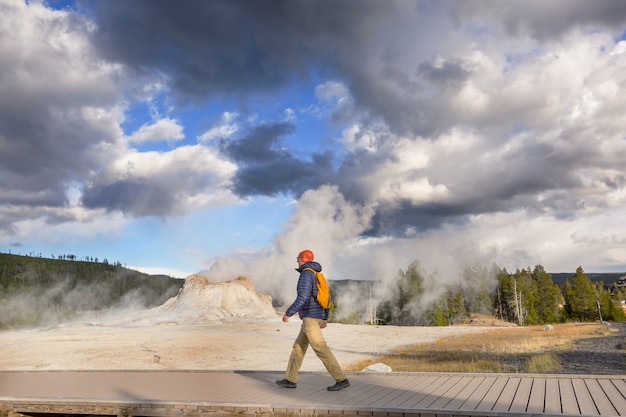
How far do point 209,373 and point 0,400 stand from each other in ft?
15.4

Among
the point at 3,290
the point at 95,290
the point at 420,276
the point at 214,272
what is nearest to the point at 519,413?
the point at 214,272

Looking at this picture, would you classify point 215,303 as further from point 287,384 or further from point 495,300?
point 495,300

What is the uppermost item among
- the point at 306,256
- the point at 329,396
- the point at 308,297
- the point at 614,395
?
the point at 306,256

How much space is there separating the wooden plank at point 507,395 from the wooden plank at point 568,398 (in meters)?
0.71

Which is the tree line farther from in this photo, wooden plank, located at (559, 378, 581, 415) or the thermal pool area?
wooden plank, located at (559, 378, 581, 415)

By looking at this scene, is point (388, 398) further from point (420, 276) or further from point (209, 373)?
point (420, 276)

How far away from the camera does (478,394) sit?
26.5 ft

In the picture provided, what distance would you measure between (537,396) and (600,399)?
2.86ft

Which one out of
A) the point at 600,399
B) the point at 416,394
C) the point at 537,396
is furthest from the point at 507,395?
the point at 416,394

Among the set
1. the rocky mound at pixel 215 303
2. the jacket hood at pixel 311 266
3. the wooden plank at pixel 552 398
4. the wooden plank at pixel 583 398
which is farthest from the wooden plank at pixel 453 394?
the rocky mound at pixel 215 303

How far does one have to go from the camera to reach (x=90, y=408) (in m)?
8.55

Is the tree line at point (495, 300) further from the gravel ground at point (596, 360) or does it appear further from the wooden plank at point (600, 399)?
the wooden plank at point (600, 399)

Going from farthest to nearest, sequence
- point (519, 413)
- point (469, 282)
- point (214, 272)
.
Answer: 1. point (469, 282)
2. point (214, 272)
3. point (519, 413)

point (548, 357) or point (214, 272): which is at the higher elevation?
point (214, 272)
